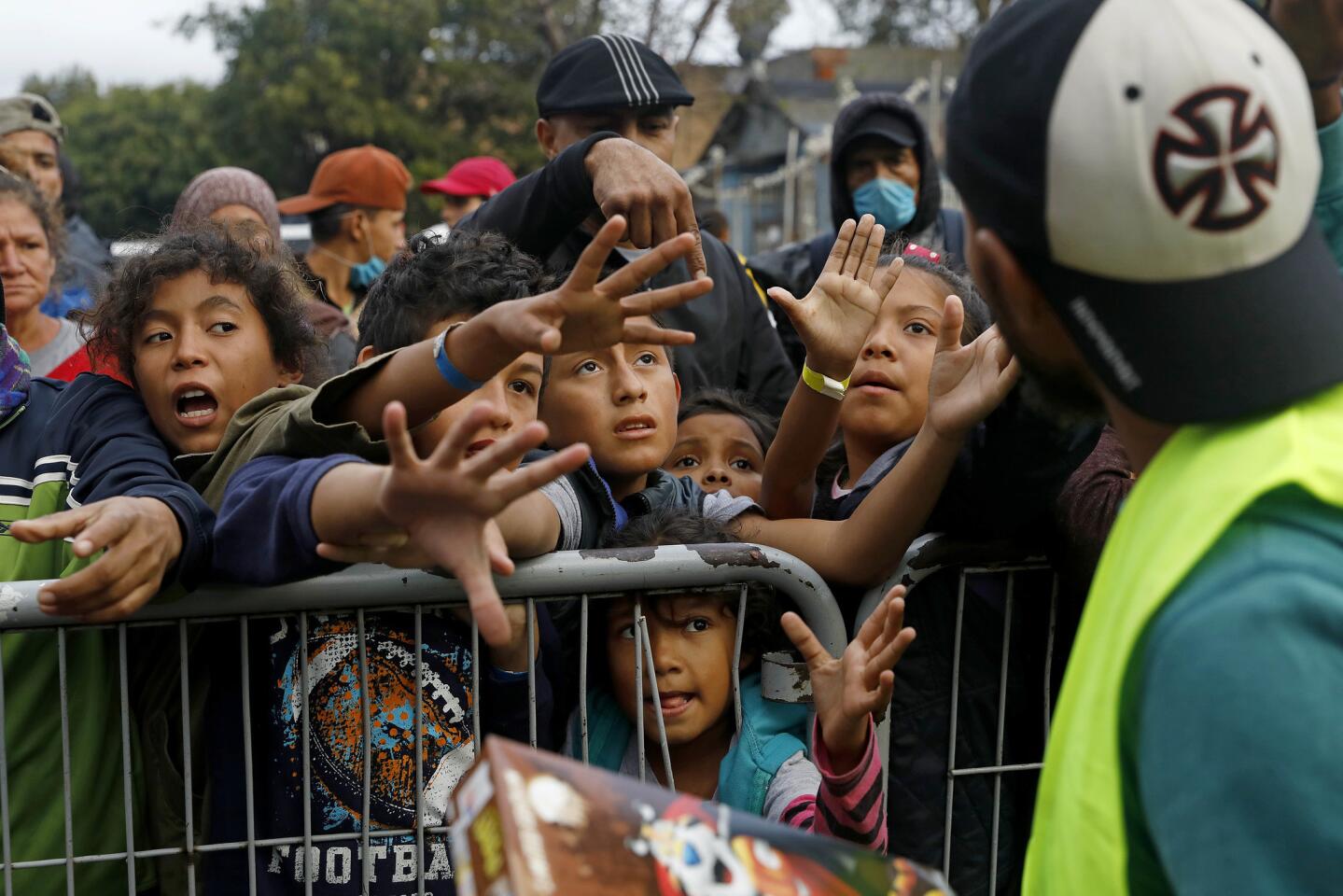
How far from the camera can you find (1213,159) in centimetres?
118

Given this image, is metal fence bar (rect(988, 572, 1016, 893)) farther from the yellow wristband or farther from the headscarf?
the headscarf

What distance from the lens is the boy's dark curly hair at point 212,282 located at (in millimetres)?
2844

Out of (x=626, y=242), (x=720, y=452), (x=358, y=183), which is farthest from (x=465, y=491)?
(x=358, y=183)

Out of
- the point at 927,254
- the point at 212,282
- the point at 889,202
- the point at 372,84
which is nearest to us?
the point at 212,282

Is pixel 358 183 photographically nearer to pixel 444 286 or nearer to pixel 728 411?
pixel 728 411

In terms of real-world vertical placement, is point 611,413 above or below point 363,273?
below

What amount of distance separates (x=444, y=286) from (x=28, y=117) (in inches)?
182

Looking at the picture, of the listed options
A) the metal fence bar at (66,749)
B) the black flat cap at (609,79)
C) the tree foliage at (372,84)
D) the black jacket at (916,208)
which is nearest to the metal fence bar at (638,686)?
the metal fence bar at (66,749)

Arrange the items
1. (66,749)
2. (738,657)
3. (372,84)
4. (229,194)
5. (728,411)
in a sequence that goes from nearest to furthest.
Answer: (66,749), (738,657), (728,411), (229,194), (372,84)

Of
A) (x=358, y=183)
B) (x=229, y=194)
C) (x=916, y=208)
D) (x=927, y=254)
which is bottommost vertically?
(x=927, y=254)

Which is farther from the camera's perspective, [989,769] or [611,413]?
[611,413]

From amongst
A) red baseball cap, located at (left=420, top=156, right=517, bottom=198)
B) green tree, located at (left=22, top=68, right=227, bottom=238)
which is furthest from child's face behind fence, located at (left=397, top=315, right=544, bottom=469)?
green tree, located at (left=22, top=68, right=227, bottom=238)

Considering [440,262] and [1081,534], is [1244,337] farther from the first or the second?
[440,262]

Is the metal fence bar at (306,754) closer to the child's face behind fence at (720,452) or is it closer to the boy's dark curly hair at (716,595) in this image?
the boy's dark curly hair at (716,595)
